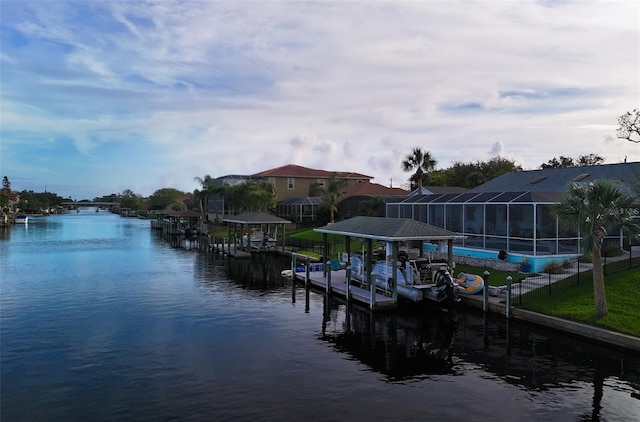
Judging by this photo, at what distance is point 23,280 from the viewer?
30922mm

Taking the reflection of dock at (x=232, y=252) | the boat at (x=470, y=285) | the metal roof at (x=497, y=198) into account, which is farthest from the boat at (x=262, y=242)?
the boat at (x=470, y=285)

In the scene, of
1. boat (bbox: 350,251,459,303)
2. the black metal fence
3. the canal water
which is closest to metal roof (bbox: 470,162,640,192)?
the black metal fence

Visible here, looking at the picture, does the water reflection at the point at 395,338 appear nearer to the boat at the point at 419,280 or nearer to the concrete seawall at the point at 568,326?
the boat at the point at 419,280

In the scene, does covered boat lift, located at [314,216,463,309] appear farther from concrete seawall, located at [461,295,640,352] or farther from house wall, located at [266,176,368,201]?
house wall, located at [266,176,368,201]

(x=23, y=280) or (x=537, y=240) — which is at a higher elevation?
(x=537, y=240)

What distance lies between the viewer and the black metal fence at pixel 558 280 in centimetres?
2089

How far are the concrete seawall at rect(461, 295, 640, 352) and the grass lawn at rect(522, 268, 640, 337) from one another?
31 cm

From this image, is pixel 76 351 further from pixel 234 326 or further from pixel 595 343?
pixel 595 343

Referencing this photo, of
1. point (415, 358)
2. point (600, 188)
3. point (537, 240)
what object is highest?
point (600, 188)

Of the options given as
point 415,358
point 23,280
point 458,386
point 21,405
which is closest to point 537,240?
point 415,358

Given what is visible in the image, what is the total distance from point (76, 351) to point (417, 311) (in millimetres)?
13664

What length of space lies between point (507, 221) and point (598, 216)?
10.7 meters

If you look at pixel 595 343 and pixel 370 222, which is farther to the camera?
pixel 370 222

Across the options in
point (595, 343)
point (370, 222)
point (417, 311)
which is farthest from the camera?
point (370, 222)
